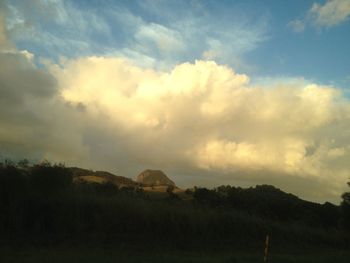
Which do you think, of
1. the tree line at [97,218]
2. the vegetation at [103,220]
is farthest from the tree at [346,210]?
the tree line at [97,218]

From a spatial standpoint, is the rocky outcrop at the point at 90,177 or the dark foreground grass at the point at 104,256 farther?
the rocky outcrop at the point at 90,177

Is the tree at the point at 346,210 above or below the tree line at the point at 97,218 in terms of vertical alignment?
above

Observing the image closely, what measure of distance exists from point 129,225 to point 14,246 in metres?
8.21

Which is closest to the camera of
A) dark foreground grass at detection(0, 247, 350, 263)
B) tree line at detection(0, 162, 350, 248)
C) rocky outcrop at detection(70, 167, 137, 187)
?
dark foreground grass at detection(0, 247, 350, 263)

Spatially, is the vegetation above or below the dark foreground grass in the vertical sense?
above

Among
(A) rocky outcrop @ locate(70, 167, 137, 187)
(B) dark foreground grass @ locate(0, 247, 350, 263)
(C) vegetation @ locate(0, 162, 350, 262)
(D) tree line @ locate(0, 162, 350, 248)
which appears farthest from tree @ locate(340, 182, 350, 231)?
(A) rocky outcrop @ locate(70, 167, 137, 187)

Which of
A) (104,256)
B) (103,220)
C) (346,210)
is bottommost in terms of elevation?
(104,256)

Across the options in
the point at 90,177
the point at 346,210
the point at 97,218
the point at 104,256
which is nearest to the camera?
the point at 104,256

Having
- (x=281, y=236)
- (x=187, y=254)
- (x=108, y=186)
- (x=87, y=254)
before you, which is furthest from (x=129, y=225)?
(x=281, y=236)

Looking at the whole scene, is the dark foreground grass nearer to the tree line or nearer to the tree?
the tree line

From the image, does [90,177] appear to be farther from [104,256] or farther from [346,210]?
[104,256]

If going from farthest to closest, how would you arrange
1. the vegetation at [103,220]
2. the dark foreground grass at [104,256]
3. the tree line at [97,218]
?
1. the tree line at [97,218]
2. the vegetation at [103,220]
3. the dark foreground grass at [104,256]

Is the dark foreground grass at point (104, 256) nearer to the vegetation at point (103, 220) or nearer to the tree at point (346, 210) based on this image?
the vegetation at point (103, 220)

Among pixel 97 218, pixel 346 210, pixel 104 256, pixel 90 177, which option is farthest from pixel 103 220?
pixel 90 177
